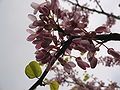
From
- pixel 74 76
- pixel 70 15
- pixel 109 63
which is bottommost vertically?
pixel 70 15

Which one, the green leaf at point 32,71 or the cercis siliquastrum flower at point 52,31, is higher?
the cercis siliquastrum flower at point 52,31

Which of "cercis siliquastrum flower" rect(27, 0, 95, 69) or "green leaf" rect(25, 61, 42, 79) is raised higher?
"cercis siliquastrum flower" rect(27, 0, 95, 69)

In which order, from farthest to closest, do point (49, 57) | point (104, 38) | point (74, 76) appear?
1. point (74, 76)
2. point (49, 57)
3. point (104, 38)

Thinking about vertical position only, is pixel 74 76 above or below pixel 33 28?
above

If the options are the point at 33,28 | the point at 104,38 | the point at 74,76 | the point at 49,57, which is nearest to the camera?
the point at 104,38

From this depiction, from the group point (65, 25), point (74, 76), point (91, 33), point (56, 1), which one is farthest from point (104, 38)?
point (74, 76)

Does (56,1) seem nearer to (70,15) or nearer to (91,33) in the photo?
(70,15)

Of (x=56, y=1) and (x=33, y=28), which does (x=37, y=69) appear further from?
(x=56, y=1)

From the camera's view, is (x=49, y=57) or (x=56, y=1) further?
(x=56, y=1)

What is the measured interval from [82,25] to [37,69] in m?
0.28

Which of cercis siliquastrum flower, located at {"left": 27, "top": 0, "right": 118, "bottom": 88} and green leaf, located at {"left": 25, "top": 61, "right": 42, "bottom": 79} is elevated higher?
cercis siliquastrum flower, located at {"left": 27, "top": 0, "right": 118, "bottom": 88}

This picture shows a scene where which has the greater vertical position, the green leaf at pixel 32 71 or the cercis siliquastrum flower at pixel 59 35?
the cercis siliquastrum flower at pixel 59 35

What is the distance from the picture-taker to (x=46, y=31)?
124 cm

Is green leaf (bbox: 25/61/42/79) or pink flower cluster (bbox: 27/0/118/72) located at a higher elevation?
pink flower cluster (bbox: 27/0/118/72)
